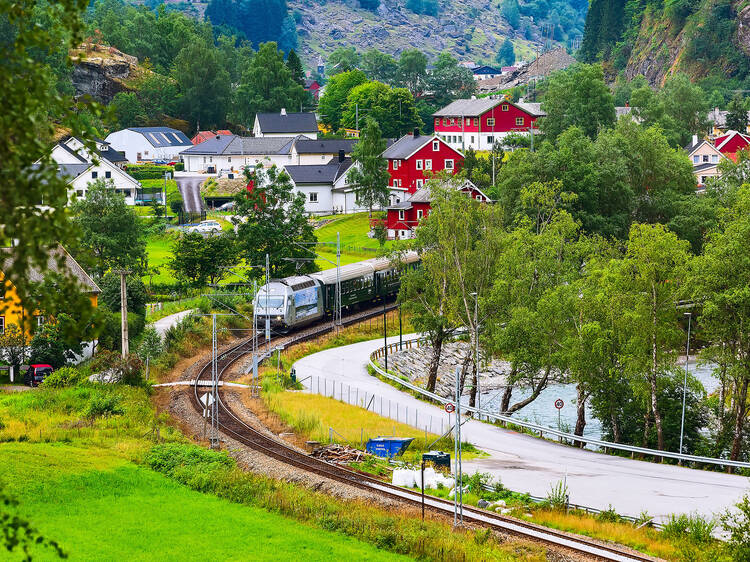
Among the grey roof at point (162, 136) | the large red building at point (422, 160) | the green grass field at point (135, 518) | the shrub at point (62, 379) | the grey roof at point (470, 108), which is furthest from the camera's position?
the grey roof at point (162, 136)

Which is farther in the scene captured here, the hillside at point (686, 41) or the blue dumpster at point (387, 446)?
the hillside at point (686, 41)

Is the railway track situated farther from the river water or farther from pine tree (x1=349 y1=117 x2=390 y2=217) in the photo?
pine tree (x1=349 y1=117 x2=390 y2=217)

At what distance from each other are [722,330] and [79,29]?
3870cm

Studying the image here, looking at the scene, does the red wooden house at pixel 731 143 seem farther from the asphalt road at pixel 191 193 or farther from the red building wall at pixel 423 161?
the asphalt road at pixel 191 193

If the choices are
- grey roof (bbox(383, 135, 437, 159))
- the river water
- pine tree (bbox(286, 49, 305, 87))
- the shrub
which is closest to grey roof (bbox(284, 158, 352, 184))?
grey roof (bbox(383, 135, 437, 159))

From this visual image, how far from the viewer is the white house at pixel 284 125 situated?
146 metres

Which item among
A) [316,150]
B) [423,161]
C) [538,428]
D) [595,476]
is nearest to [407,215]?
[423,161]

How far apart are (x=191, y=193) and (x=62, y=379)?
239 feet

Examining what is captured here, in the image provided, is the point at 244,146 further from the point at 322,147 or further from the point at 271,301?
the point at 271,301

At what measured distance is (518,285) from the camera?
55656 mm

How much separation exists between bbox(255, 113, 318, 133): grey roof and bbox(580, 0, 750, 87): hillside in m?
59.9

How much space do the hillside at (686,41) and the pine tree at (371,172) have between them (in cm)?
7823

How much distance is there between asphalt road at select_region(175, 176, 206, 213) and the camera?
11538 centimetres

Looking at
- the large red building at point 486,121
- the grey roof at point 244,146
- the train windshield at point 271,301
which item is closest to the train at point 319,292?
the train windshield at point 271,301
